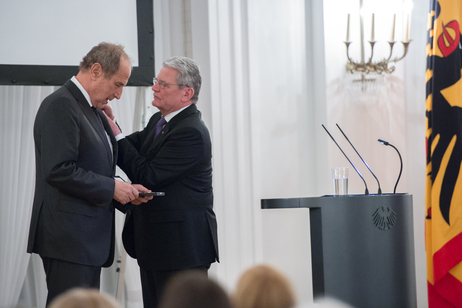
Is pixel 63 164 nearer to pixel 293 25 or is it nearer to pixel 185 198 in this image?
pixel 185 198

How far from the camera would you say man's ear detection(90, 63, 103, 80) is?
233cm

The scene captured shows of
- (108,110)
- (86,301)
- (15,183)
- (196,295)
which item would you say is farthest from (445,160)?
(86,301)

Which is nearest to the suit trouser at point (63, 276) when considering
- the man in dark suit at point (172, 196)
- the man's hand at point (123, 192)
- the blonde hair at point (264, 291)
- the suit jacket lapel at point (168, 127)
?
the man's hand at point (123, 192)

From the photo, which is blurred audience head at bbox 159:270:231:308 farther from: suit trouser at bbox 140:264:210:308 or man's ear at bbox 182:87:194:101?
man's ear at bbox 182:87:194:101

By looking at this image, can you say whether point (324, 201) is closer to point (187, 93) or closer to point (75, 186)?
point (187, 93)

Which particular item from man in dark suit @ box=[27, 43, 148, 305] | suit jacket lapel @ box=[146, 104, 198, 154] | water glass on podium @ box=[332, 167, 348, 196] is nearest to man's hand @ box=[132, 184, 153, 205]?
man in dark suit @ box=[27, 43, 148, 305]

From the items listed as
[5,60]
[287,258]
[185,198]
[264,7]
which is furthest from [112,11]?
[287,258]

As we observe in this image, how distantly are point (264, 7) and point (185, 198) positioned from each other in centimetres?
196

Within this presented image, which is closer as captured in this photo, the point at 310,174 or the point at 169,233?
the point at 169,233

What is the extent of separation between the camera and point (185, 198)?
258 cm

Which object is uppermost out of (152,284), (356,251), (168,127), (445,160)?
(168,127)

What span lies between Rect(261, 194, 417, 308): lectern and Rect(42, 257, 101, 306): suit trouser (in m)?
1.04

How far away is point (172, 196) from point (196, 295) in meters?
1.70

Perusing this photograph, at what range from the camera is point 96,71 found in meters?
2.34
